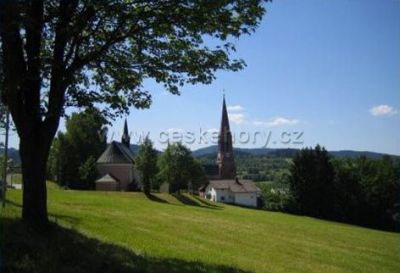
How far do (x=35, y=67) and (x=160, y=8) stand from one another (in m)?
3.15

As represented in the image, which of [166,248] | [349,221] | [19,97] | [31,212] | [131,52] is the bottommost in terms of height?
[349,221]

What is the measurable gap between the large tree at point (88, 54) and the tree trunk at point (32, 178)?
0.02 metres

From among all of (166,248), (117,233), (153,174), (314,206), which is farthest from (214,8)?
(314,206)

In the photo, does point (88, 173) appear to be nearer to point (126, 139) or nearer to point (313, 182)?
point (126, 139)

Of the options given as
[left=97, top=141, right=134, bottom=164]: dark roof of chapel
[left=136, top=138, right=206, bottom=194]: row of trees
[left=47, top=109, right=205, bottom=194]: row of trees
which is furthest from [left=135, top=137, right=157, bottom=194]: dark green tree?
[left=97, top=141, right=134, bottom=164]: dark roof of chapel

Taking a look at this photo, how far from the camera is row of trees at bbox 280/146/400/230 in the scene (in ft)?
260

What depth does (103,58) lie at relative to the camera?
503 inches

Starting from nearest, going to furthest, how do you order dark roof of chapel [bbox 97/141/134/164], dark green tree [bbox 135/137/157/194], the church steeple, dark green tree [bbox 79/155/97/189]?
dark green tree [bbox 135/137/157/194] → dark green tree [bbox 79/155/97/189] → dark roof of chapel [bbox 97/141/134/164] → the church steeple

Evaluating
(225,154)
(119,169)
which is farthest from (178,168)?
(225,154)

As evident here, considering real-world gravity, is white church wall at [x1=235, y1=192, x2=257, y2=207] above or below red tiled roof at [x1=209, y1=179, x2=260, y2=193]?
below

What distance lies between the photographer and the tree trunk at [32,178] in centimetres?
1091

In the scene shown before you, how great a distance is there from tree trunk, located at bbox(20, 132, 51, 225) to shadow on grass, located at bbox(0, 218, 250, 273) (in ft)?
1.05

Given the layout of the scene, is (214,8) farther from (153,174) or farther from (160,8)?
(153,174)

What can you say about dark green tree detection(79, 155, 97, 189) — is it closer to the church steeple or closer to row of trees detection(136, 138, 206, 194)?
row of trees detection(136, 138, 206, 194)
